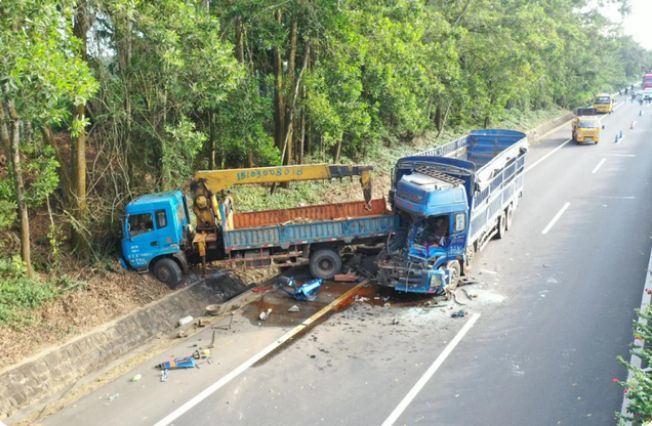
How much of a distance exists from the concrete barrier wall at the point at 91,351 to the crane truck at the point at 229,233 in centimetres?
94

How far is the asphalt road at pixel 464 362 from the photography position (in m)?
9.34

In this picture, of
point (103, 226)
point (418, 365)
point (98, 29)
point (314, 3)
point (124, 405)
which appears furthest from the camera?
point (314, 3)

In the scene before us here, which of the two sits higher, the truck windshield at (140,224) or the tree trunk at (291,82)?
the tree trunk at (291,82)

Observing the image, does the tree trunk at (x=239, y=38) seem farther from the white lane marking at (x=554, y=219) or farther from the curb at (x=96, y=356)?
the white lane marking at (x=554, y=219)

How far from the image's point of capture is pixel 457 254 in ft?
46.1

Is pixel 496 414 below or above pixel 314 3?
below

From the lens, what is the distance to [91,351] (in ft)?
37.4

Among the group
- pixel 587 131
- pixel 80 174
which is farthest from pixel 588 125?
pixel 80 174

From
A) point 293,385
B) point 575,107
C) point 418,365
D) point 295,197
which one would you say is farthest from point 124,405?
point 575,107

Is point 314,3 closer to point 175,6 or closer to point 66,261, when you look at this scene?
point 175,6

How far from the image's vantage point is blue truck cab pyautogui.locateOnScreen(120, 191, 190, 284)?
14.2m

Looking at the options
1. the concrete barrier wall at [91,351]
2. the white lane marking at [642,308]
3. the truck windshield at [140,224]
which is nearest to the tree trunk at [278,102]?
the truck windshield at [140,224]

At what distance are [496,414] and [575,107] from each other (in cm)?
5086

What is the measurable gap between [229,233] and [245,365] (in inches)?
172
